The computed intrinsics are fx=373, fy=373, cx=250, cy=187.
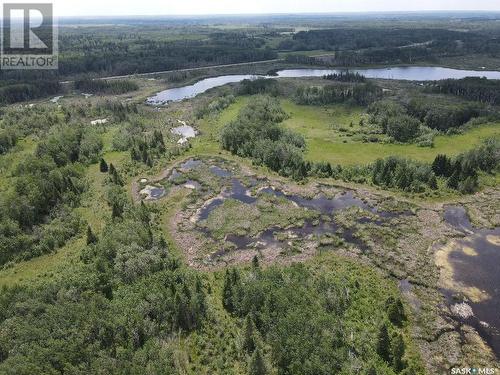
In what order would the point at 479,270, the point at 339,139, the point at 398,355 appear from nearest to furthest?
the point at 398,355
the point at 479,270
the point at 339,139

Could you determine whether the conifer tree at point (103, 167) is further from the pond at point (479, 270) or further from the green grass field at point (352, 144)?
the pond at point (479, 270)

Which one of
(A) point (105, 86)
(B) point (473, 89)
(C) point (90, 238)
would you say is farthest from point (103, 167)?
(B) point (473, 89)

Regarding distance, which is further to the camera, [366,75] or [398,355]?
[366,75]

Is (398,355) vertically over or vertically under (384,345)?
under

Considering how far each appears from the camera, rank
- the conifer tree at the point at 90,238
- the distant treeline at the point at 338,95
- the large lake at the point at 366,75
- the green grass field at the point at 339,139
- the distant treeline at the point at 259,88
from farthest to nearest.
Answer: the large lake at the point at 366,75 → the distant treeline at the point at 259,88 → the distant treeline at the point at 338,95 → the green grass field at the point at 339,139 → the conifer tree at the point at 90,238

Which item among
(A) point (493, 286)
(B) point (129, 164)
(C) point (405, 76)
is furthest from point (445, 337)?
(C) point (405, 76)

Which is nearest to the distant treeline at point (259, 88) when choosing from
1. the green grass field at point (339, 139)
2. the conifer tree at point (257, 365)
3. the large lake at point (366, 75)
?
the green grass field at point (339, 139)

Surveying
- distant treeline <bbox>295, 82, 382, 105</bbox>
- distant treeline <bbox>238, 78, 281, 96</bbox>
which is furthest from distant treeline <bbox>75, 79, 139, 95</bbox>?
distant treeline <bbox>295, 82, 382, 105</bbox>

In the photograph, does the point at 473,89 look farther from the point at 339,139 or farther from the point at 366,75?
the point at 366,75
